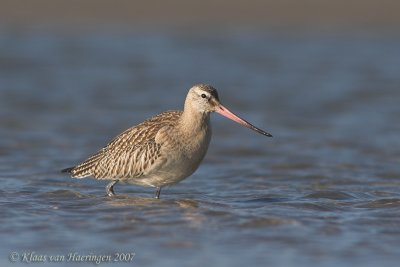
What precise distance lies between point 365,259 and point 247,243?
39.8 inches

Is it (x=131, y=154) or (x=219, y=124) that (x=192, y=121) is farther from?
(x=219, y=124)

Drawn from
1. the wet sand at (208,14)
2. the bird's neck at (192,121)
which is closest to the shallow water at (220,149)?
the bird's neck at (192,121)

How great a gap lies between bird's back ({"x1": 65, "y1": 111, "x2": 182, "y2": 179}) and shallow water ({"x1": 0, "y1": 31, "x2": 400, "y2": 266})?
0.99 feet

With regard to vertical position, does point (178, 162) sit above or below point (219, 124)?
below

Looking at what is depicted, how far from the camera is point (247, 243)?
826cm

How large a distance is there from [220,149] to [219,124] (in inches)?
70.0

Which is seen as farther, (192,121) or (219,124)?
(219,124)

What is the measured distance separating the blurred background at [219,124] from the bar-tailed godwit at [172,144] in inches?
11.9

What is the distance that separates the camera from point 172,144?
31.8 ft

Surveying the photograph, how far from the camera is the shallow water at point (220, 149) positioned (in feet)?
27.2
